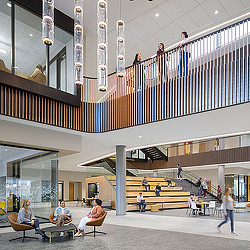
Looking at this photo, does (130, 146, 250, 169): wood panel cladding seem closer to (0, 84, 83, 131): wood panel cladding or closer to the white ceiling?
the white ceiling

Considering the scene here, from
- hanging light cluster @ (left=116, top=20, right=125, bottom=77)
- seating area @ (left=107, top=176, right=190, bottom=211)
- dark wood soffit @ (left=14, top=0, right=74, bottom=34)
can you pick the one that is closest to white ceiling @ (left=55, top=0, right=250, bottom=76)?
dark wood soffit @ (left=14, top=0, right=74, bottom=34)

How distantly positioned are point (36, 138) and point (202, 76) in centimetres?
655

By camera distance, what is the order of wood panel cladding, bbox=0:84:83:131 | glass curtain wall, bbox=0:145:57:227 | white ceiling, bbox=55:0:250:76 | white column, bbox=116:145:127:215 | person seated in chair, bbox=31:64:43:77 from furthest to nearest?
white column, bbox=116:145:127:215
white ceiling, bbox=55:0:250:76
glass curtain wall, bbox=0:145:57:227
person seated in chair, bbox=31:64:43:77
wood panel cladding, bbox=0:84:83:131

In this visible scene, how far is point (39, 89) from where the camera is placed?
10109 mm

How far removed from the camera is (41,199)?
12453 mm

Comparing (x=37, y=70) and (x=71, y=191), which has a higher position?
(x=37, y=70)

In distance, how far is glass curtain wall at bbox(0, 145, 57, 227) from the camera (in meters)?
11.5

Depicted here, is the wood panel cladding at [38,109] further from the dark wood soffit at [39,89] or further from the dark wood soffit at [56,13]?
the dark wood soffit at [56,13]

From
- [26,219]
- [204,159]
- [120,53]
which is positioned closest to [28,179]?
[26,219]

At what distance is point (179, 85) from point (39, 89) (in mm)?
4734

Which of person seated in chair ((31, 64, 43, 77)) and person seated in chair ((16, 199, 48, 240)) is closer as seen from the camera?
person seated in chair ((16, 199, 48, 240))

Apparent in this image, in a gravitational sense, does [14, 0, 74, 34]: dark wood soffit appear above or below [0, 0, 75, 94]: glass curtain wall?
above

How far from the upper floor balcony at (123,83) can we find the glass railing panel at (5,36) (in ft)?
0.10

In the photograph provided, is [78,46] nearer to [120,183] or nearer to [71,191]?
[120,183]
